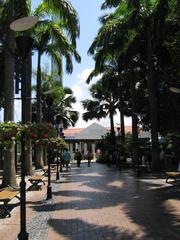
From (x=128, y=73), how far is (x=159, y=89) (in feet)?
18.4

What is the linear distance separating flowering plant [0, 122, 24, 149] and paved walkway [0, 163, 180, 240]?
1.86 m

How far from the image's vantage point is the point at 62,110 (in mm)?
67062

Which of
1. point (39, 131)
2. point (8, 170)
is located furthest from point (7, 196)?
point (8, 170)

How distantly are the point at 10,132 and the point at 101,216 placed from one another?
148 inches

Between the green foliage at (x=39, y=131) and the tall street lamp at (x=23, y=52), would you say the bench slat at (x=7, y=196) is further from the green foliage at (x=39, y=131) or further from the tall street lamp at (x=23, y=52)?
the tall street lamp at (x=23, y=52)

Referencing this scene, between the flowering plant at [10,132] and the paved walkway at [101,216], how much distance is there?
1865mm

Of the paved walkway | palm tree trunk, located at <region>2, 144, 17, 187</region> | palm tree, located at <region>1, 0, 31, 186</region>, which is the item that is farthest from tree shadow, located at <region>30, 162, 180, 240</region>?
palm tree, located at <region>1, 0, 31, 186</region>

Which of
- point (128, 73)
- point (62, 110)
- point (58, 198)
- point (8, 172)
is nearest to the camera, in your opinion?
point (58, 198)

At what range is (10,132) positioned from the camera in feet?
33.2

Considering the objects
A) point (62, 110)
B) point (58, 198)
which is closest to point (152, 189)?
point (58, 198)

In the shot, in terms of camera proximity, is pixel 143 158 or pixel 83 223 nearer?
pixel 83 223

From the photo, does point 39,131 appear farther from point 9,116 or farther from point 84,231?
point 9,116

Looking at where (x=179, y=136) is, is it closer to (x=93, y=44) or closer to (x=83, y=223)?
(x=93, y=44)

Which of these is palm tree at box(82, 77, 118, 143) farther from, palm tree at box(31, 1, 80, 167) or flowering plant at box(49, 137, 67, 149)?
flowering plant at box(49, 137, 67, 149)
